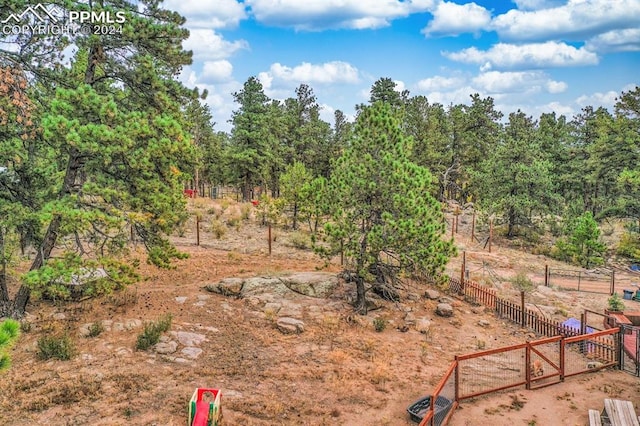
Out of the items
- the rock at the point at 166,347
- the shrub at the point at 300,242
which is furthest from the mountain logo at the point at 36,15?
the shrub at the point at 300,242

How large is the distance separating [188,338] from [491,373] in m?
8.12

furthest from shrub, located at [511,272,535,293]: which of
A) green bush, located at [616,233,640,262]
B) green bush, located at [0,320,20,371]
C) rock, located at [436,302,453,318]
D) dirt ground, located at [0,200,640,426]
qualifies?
green bush, located at [0,320,20,371]

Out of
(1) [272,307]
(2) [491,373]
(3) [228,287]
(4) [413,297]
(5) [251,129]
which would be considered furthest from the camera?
(5) [251,129]

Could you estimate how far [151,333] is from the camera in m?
11.2

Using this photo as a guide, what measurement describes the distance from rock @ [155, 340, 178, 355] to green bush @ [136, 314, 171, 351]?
175mm

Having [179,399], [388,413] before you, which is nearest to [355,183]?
[388,413]

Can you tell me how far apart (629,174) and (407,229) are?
19.4 m

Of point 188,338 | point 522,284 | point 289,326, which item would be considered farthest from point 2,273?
point 522,284

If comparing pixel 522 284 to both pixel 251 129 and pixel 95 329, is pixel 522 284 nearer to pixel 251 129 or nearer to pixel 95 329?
pixel 95 329

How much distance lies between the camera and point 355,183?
1423 cm

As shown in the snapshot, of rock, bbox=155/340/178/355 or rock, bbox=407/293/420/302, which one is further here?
rock, bbox=407/293/420/302

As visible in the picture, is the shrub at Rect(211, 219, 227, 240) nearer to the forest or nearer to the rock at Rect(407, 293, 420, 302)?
the forest

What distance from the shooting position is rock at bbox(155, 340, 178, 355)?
10909mm

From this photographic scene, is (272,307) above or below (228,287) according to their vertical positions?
below
